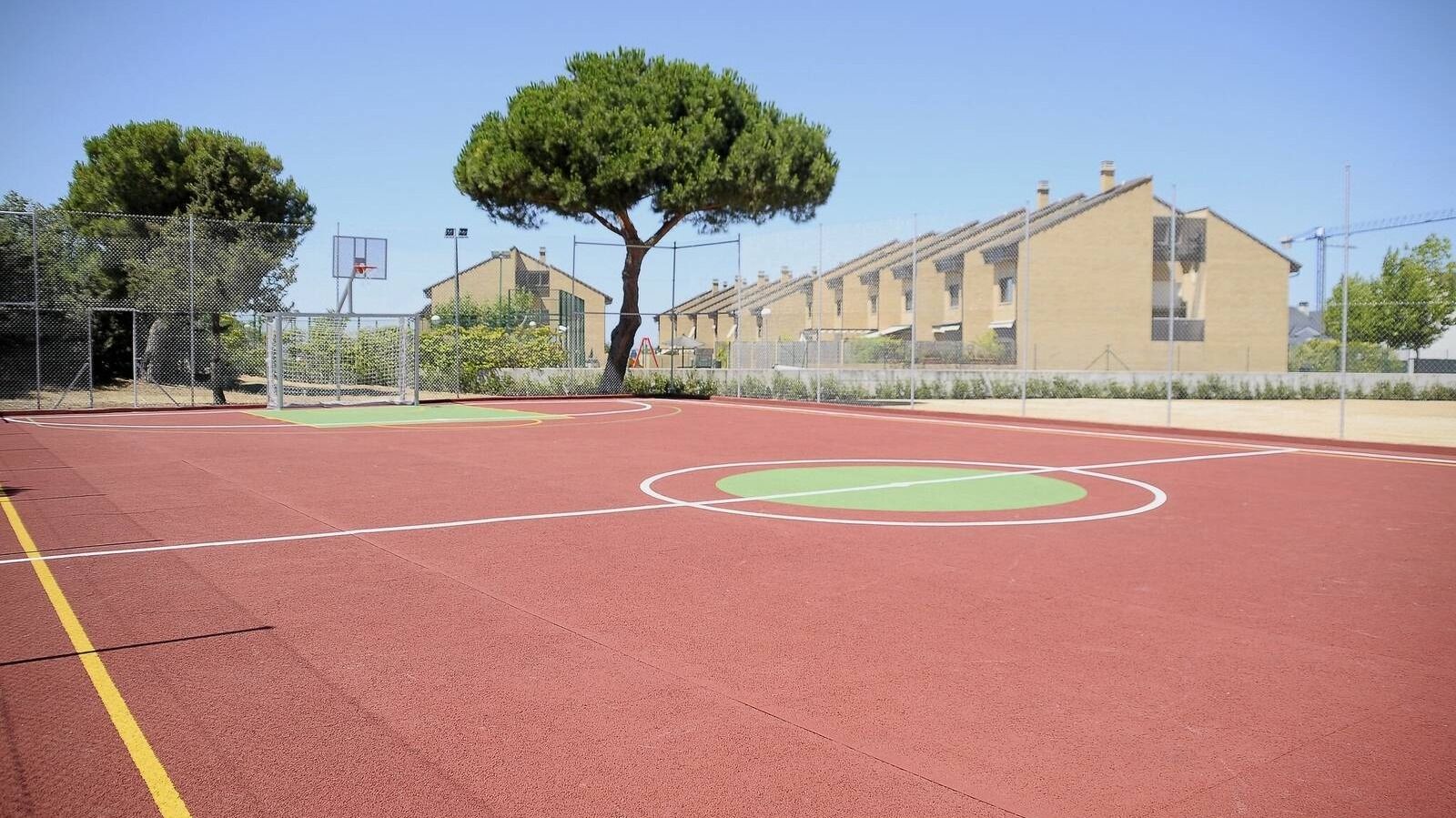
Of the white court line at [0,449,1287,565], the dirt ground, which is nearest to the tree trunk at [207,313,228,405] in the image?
the dirt ground

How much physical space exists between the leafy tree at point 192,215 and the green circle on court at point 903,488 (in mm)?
17267

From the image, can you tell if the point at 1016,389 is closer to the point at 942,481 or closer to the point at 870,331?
the point at 870,331

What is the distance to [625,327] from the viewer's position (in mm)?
29250

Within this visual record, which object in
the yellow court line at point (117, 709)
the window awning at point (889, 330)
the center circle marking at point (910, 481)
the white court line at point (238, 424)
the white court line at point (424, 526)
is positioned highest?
the window awning at point (889, 330)

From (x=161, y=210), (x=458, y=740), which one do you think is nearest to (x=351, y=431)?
(x=458, y=740)

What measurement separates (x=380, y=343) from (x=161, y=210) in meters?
10.4

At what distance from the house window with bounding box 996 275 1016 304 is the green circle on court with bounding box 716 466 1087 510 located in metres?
30.3

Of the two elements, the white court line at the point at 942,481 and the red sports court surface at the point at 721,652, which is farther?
the white court line at the point at 942,481

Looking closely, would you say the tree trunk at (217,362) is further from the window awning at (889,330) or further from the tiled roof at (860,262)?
the window awning at (889,330)

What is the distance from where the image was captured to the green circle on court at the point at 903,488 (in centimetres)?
891

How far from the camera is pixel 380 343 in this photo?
2594cm

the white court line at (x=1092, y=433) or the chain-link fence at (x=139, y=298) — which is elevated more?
the chain-link fence at (x=139, y=298)

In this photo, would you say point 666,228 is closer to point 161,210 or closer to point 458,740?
point 161,210

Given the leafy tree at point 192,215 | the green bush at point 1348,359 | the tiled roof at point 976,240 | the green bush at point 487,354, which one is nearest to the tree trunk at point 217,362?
the leafy tree at point 192,215
